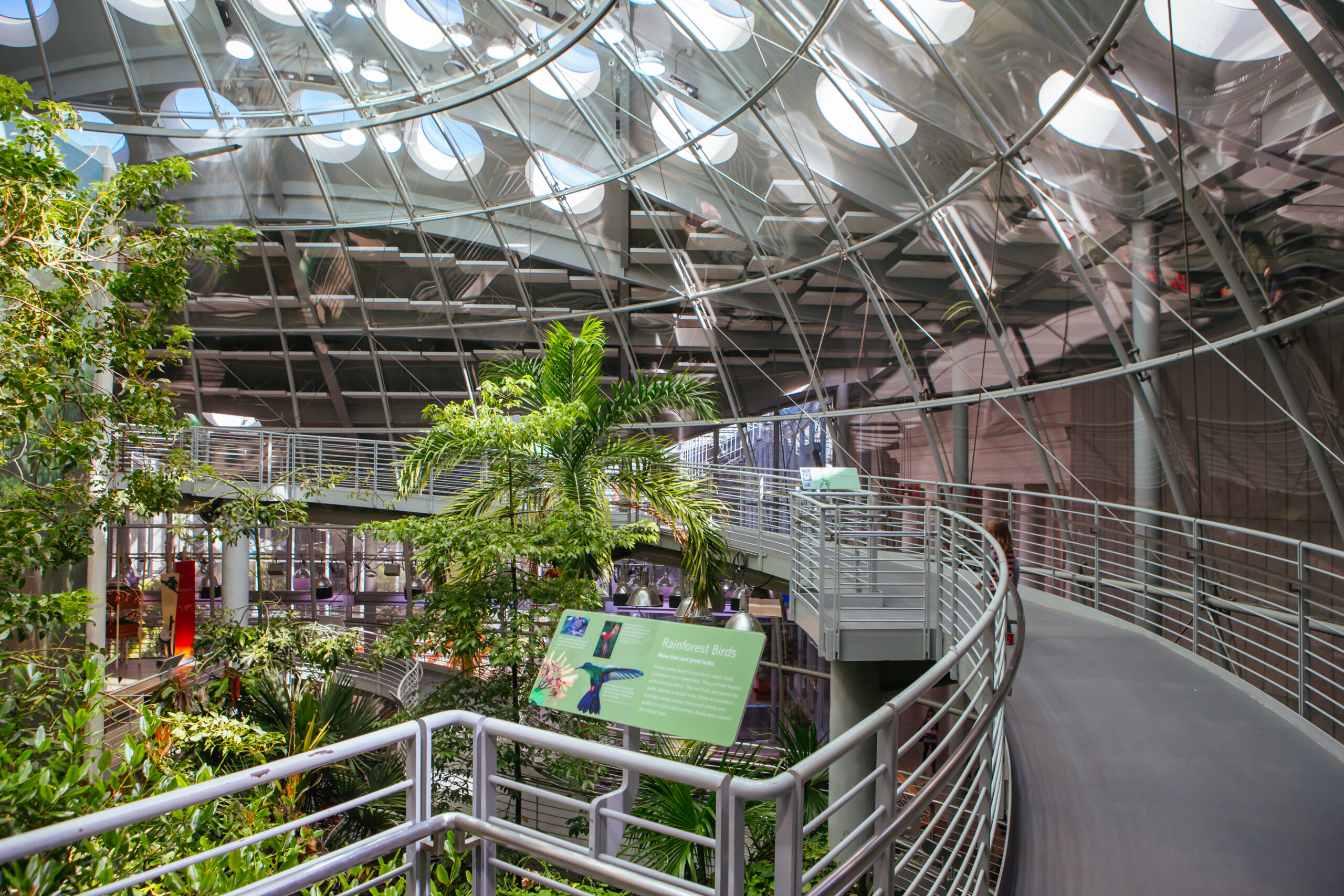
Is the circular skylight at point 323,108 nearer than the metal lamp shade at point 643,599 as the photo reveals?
No

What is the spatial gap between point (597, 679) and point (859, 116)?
27.9 feet

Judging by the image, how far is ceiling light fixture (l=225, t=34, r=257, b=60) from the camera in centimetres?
1381

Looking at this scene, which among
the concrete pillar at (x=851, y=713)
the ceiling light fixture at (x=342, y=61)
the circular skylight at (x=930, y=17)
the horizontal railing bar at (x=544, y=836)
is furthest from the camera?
the ceiling light fixture at (x=342, y=61)

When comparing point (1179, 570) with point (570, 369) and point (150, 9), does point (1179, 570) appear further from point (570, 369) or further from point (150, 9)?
point (150, 9)

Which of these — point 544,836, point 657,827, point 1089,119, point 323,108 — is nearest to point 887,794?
point 657,827

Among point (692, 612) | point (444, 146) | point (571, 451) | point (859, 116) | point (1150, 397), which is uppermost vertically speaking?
point (444, 146)

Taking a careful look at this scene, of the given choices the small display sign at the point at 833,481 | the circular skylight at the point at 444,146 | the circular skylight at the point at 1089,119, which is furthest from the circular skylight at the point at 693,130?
the small display sign at the point at 833,481

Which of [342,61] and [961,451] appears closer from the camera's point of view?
[961,451]

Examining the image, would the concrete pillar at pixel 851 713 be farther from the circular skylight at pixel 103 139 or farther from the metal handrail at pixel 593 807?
the circular skylight at pixel 103 139

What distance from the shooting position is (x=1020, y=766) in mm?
4078

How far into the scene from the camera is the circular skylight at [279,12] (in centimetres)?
1323

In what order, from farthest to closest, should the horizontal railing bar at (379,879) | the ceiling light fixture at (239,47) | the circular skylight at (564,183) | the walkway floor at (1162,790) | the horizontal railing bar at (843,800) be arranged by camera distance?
1. the circular skylight at (564,183)
2. the ceiling light fixture at (239,47)
3. the walkway floor at (1162,790)
4. the horizontal railing bar at (379,879)
5. the horizontal railing bar at (843,800)

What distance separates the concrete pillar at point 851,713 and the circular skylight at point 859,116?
635 cm

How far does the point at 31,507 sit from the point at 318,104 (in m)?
12.1
